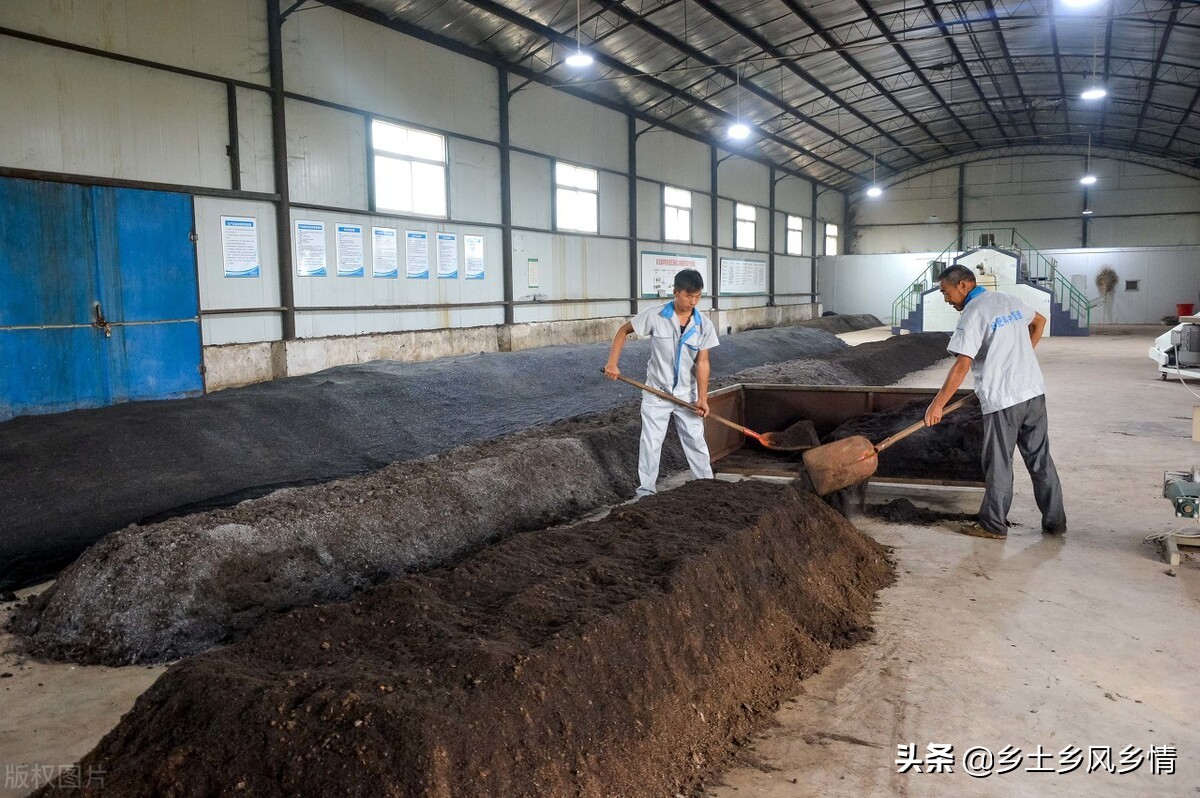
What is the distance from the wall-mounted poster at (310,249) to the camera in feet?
34.8

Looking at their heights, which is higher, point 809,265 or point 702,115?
point 702,115

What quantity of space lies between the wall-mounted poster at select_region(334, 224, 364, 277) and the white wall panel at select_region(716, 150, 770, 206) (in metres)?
13.1

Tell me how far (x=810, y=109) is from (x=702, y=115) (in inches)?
145

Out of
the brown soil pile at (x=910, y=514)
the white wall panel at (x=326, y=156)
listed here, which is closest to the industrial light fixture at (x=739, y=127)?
the white wall panel at (x=326, y=156)

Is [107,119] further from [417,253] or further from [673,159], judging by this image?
[673,159]

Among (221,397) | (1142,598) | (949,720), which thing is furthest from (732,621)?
(221,397)

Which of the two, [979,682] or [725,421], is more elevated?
[725,421]

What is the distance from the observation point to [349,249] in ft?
37.2

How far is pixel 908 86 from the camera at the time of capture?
2152 centimetres

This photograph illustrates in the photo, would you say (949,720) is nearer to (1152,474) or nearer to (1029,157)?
(1152,474)

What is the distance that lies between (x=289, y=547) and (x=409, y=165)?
9121mm

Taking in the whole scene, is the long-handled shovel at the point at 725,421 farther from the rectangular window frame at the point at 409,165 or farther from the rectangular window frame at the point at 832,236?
the rectangular window frame at the point at 832,236

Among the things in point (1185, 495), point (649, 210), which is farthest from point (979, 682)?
point (649, 210)

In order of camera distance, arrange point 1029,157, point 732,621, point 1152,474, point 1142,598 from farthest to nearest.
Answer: point 1029,157, point 1152,474, point 1142,598, point 732,621
